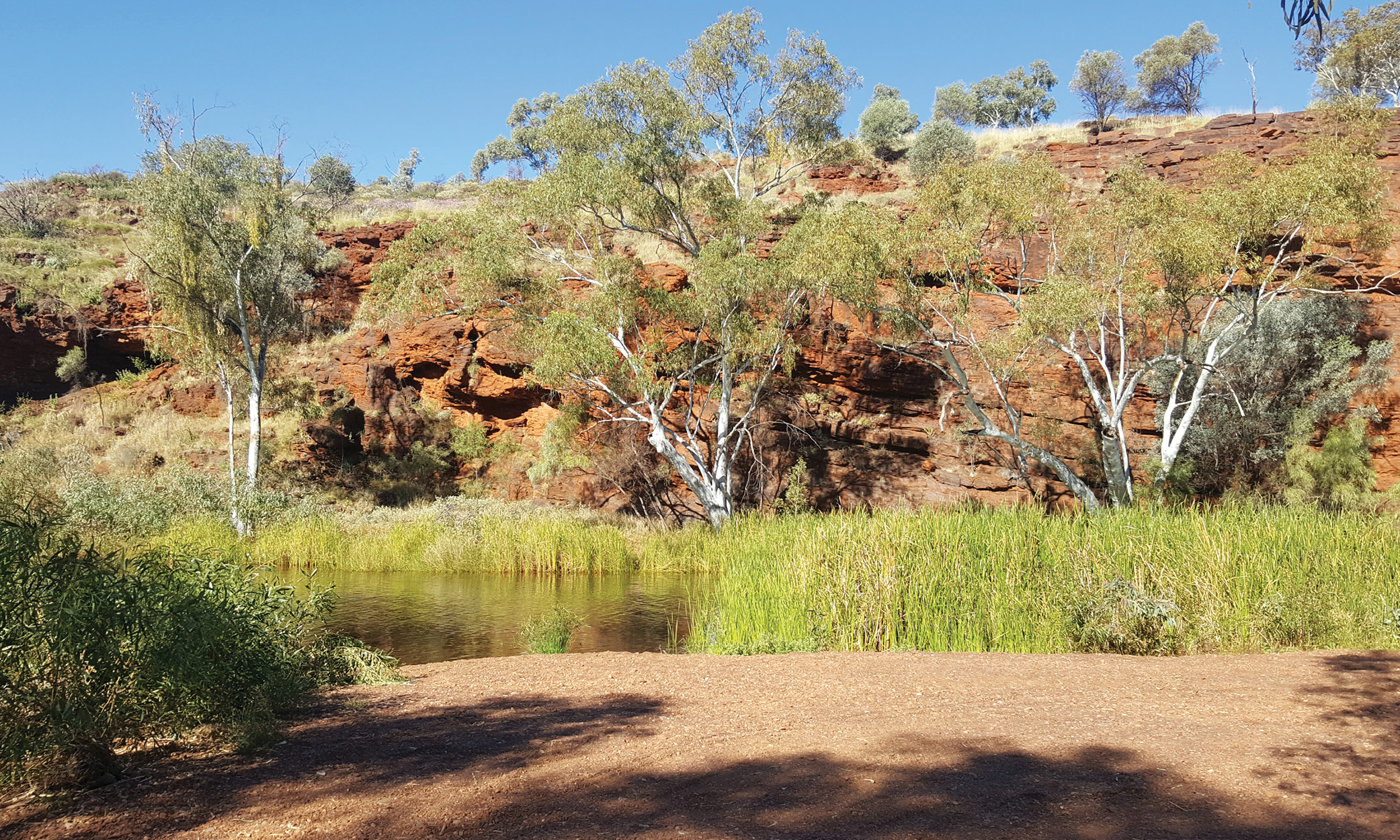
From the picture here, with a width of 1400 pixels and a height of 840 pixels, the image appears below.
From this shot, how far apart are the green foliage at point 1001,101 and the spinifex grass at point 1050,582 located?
45870mm

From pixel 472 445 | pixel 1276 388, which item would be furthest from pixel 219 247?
pixel 1276 388

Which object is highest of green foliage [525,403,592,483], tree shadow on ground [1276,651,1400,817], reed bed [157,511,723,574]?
green foliage [525,403,592,483]

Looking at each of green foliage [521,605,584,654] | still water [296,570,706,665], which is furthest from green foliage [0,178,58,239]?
green foliage [521,605,584,654]

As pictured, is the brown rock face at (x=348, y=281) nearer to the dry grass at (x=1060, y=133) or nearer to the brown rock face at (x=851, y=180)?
the brown rock face at (x=851, y=180)

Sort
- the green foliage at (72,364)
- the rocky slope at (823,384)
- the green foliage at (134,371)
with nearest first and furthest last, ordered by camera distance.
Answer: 1. the rocky slope at (823,384)
2. the green foliage at (72,364)
3. the green foliage at (134,371)

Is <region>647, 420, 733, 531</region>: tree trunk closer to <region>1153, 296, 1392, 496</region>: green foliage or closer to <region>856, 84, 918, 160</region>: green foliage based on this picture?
<region>1153, 296, 1392, 496</region>: green foliage

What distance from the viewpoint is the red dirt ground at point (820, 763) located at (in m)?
→ 3.73

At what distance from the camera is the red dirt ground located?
12.3ft

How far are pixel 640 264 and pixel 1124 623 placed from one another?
15698 millimetres

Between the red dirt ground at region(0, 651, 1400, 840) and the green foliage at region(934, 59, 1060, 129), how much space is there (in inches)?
1945

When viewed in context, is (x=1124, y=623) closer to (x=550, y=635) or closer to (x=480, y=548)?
(x=550, y=635)

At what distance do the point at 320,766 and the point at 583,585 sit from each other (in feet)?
37.2

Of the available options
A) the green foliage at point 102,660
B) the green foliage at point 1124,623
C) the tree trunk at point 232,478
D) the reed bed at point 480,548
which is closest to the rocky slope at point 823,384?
the tree trunk at point 232,478

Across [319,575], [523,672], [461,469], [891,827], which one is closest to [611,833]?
[891,827]
